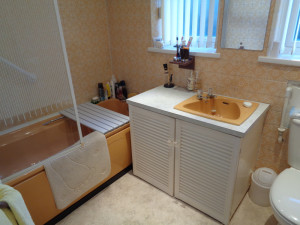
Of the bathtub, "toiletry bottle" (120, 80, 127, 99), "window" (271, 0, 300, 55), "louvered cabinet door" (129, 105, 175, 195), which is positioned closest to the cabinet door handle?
"louvered cabinet door" (129, 105, 175, 195)

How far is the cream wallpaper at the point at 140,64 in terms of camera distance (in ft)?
5.32

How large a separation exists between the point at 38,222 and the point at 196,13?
198cm

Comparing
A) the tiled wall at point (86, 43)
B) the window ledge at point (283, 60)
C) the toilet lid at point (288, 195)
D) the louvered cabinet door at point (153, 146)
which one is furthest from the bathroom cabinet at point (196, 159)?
the tiled wall at point (86, 43)

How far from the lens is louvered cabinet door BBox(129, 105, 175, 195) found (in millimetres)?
1695

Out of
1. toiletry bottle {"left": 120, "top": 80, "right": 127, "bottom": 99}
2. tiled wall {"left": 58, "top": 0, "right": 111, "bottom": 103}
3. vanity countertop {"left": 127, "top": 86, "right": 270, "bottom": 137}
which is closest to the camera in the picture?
vanity countertop {"left": 127, "top": 86, "right": 270, "bottom": 137}

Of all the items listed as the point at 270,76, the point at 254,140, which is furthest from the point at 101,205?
the point at 270,76

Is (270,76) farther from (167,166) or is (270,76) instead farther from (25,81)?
(25,81)

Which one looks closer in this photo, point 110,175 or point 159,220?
point 159,220

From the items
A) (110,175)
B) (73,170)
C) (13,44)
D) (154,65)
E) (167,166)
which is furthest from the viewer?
(154,65)

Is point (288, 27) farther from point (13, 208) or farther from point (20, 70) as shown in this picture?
point (13, 208)

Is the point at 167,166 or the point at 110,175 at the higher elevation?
the point at 167,166

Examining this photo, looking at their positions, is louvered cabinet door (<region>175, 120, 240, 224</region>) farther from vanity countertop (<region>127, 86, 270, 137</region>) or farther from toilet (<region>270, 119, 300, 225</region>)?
toilet (<region>270, 119, 300, 225</region>)

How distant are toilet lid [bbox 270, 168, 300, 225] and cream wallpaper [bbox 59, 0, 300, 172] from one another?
33 cm

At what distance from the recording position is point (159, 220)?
172 cm
